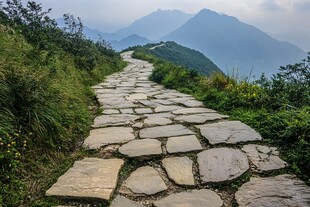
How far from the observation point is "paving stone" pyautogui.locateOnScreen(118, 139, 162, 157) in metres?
2.28

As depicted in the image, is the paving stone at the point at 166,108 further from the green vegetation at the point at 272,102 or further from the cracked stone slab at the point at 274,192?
the cracked stone slab at the point at 274,192

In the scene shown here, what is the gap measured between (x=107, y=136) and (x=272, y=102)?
2243 mm

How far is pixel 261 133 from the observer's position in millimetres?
2725

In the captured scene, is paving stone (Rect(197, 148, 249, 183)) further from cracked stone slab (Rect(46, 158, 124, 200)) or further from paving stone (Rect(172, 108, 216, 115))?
paving stone (Rect(172, 108, 216, 115))

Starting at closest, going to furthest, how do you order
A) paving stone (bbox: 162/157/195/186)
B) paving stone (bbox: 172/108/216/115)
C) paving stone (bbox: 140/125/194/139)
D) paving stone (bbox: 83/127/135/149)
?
1. paving stone (bbox: 162/157/195/186)
2. paving stone (bbox: 83/127/135/149)
3. paving stone (bbox: 140/125/194/139)
4. paving stone (bbox: 172/108/216/115)

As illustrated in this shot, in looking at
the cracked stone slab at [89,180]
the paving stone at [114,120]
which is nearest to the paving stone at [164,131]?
the paving stone at [114,120]

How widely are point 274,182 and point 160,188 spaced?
795 millimetres

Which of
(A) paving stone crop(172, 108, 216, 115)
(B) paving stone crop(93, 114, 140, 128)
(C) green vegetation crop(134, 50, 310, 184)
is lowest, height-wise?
(B) paving stone crop(93, 114, 140, 128)

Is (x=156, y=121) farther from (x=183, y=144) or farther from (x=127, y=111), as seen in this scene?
(x=183, y=144)

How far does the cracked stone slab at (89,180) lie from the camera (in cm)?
171

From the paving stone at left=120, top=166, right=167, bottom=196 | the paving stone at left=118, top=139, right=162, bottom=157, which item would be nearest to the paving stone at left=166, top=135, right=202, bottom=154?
the paving stone at left=118, top=139, right=162, bottom=157

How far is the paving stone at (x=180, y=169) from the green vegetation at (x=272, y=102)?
0.78 metres

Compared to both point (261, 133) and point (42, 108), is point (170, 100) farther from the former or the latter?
point (42, 108)

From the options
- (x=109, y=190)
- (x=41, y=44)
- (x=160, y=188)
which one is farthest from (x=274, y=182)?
(x=41, y=44)
